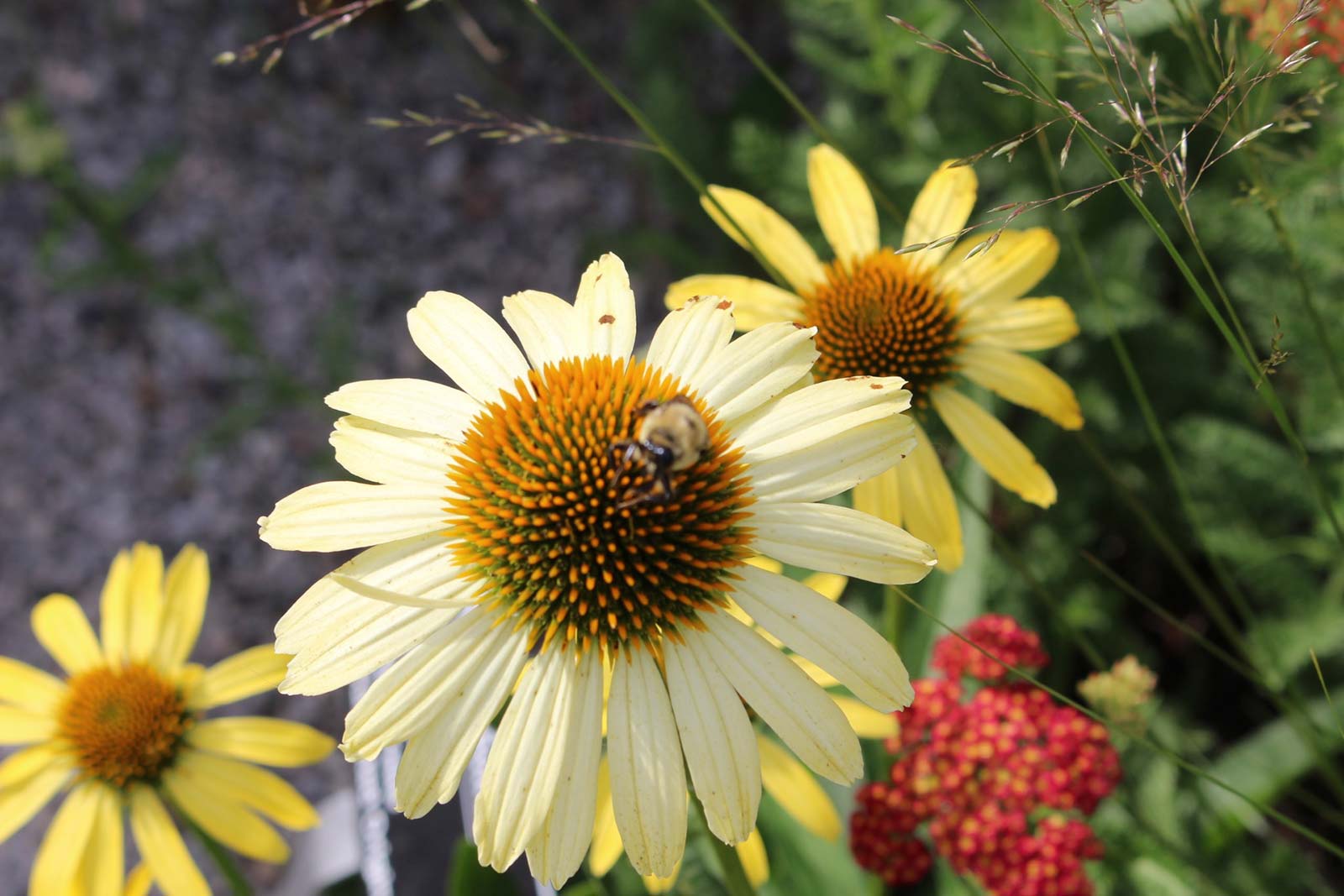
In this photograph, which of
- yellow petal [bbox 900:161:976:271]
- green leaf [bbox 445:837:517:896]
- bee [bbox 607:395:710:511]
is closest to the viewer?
bee [bbox 607:395:710:511]

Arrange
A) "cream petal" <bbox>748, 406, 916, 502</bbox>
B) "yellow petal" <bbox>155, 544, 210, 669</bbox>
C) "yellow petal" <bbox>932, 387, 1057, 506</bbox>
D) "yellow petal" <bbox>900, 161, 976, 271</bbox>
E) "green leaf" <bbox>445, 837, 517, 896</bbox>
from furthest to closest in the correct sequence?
1. "yellow petal" <bbox>155, 544, 210, 669</bbox>
2. "yellow petal" <bbox>900, 161, 976, 271</bbox>
3. "yellow petal" <bbox>932, 387, 1057, 506</bbox>
4. "green leaf" <bbox>445, 837, 517, 896</bbox>
5. "cream petal" <bbox>748, 406, 916, 502</bbox>

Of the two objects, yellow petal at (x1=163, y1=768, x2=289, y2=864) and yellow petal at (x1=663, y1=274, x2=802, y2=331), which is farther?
yellow petal at (x1=163, y1=768, x2=289, y2=864)

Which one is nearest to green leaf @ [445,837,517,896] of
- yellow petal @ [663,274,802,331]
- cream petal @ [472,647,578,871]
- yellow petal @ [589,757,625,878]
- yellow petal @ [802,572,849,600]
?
yellow petal @ [589,757,625,878]

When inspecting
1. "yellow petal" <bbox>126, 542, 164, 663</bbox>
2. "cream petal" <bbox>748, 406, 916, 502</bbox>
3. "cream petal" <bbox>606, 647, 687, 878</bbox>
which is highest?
"yellow petal" <bbox>126, 542, 164, 663</bbox>

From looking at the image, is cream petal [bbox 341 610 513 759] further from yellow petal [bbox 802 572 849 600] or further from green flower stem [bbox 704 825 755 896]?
yellow petal [bbox 802 572 849 600]

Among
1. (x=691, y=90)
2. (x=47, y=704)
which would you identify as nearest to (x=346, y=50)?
(x=691, y=90)

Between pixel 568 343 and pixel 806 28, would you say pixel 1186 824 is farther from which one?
pixel 806 28

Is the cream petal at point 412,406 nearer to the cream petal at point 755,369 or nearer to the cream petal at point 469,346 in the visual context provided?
the cream petal at point 469,346

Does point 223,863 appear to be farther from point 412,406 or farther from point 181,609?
point 412,406

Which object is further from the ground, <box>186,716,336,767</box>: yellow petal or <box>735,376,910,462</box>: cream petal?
<box>186,716,336,767</box>: yellow petal
